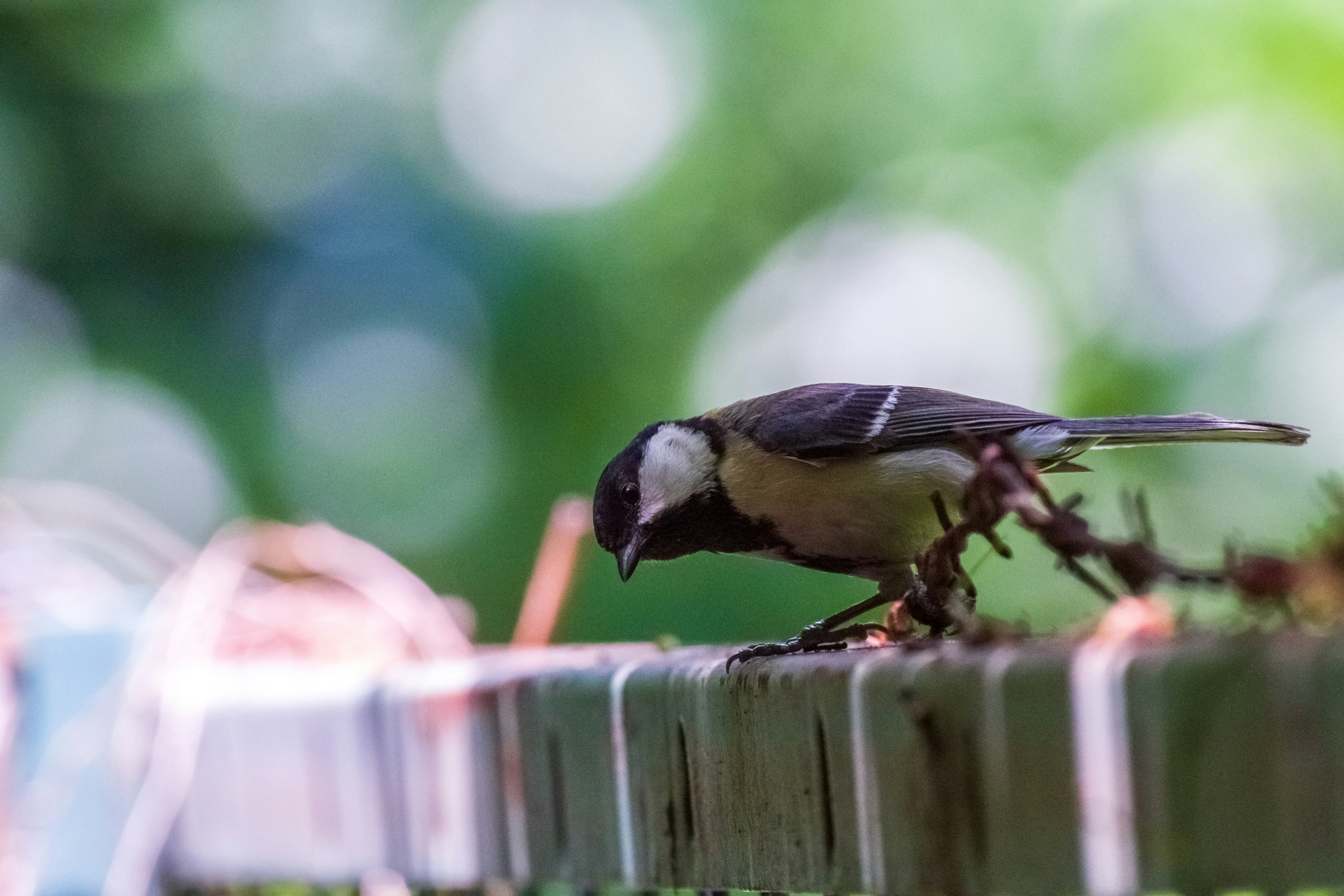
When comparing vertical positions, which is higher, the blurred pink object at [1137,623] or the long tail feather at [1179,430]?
the long tail feather at [1179,430]

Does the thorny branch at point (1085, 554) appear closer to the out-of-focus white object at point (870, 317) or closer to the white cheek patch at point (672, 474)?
the white cheek patch at point (672, 474)

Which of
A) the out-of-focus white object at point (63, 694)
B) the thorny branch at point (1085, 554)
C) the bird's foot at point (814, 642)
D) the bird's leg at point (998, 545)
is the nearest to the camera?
the thorny branch at point (1085, 554)

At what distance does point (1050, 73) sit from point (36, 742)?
20.4ft

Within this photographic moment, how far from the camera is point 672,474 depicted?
96.0 inches

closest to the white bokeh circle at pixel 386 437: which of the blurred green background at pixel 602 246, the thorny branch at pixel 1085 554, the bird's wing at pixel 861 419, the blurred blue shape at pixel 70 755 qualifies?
the blurred green background at pixel 602 246

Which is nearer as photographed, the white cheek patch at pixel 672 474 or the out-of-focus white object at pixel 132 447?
the white cheek patch at pixel 672 474

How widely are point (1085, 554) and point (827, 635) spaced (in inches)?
32.6

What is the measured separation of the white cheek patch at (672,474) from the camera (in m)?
2.40

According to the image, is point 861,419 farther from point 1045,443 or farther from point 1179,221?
point 1179,221

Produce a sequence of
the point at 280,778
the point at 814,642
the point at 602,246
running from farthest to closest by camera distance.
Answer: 1. the point at 602,246
2. the point at 280,778
3. the point at 814,642

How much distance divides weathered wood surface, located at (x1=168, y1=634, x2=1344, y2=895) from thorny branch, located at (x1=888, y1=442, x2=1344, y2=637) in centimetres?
4

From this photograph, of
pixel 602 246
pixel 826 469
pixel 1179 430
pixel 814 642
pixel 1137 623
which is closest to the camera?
pixel 1137 623

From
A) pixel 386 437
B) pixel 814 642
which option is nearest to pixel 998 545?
pixel 814 642

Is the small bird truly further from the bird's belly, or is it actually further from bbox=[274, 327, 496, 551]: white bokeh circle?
bbox=[274, 327, 496, 551]: white bokeh circle
